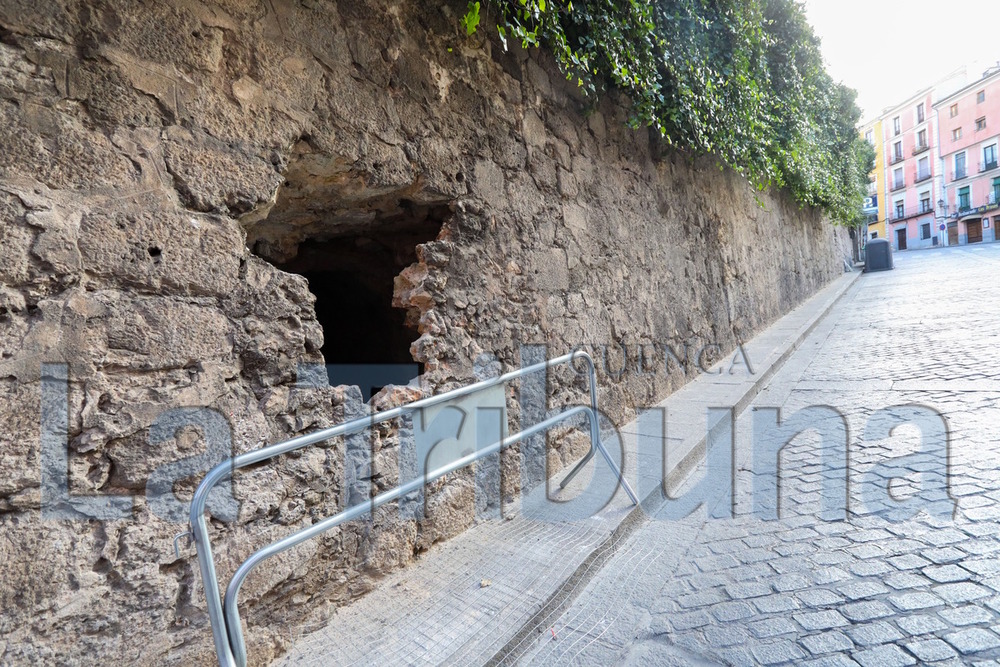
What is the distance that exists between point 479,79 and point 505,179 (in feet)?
1.89

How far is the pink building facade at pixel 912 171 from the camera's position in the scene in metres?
44.8

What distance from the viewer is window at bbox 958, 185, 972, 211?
41.7m

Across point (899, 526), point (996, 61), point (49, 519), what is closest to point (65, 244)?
point (49, 519)

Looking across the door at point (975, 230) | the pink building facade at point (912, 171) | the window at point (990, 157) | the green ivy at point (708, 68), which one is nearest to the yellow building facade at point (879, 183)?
the pink building facade at point (912, 171)

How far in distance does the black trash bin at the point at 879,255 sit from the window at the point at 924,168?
1315 inches

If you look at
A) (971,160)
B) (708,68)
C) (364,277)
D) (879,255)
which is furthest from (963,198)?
(364,277)

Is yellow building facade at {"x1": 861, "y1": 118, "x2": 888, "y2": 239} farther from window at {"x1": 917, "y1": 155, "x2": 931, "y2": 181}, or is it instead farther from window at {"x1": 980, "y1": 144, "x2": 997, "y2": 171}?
window at {"x1": 980, "y1": 144, "x2": 997, "y2": 171}

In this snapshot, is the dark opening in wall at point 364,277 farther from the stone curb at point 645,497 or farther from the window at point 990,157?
the window at point 990,157

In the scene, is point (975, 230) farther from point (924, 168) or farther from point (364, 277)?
point (364, 277)

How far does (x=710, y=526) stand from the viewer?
297 cm

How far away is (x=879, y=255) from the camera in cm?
2009

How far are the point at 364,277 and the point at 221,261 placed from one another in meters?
2.63

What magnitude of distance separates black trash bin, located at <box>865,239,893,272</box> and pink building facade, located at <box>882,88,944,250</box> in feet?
104

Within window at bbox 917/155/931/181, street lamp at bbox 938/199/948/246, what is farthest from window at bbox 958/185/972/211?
window at bbox 917/155/931/181
